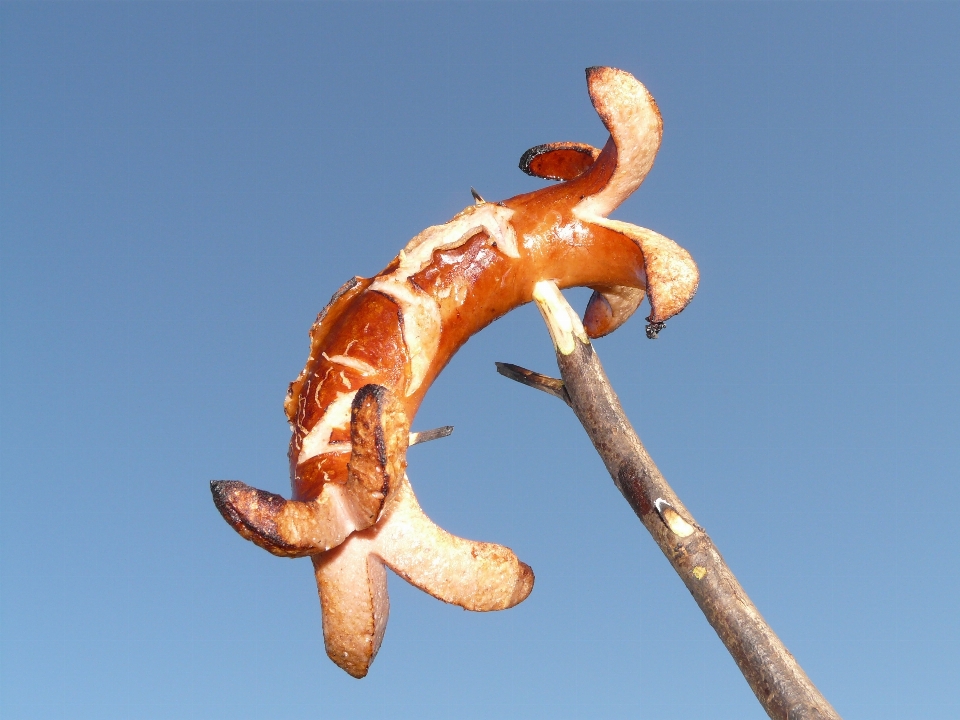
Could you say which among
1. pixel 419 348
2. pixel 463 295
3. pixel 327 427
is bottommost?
pixel 327 427

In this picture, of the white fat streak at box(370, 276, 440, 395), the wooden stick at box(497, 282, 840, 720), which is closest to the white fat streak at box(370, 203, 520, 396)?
the white fat streak at box(370, 276, 440, 395)

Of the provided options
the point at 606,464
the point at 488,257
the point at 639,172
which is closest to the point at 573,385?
the point at 606,464

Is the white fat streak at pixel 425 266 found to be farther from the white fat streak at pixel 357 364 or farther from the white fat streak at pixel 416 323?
the white fat streak at pixel 357 364

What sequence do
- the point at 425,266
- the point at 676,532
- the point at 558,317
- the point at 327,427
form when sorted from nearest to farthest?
1. the point at 327,427
2. the point at 676,532
3. the point at 425,266
4. the point at 558,317

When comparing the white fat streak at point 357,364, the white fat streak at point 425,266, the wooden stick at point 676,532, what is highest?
the white fat streak at point 425,266

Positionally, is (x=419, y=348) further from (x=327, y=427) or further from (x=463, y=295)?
(x=327, y=427)

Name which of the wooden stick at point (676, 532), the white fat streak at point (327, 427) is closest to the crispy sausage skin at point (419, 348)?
the white fat streak at point (327, 427)

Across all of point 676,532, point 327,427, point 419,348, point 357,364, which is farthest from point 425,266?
point 676,532
